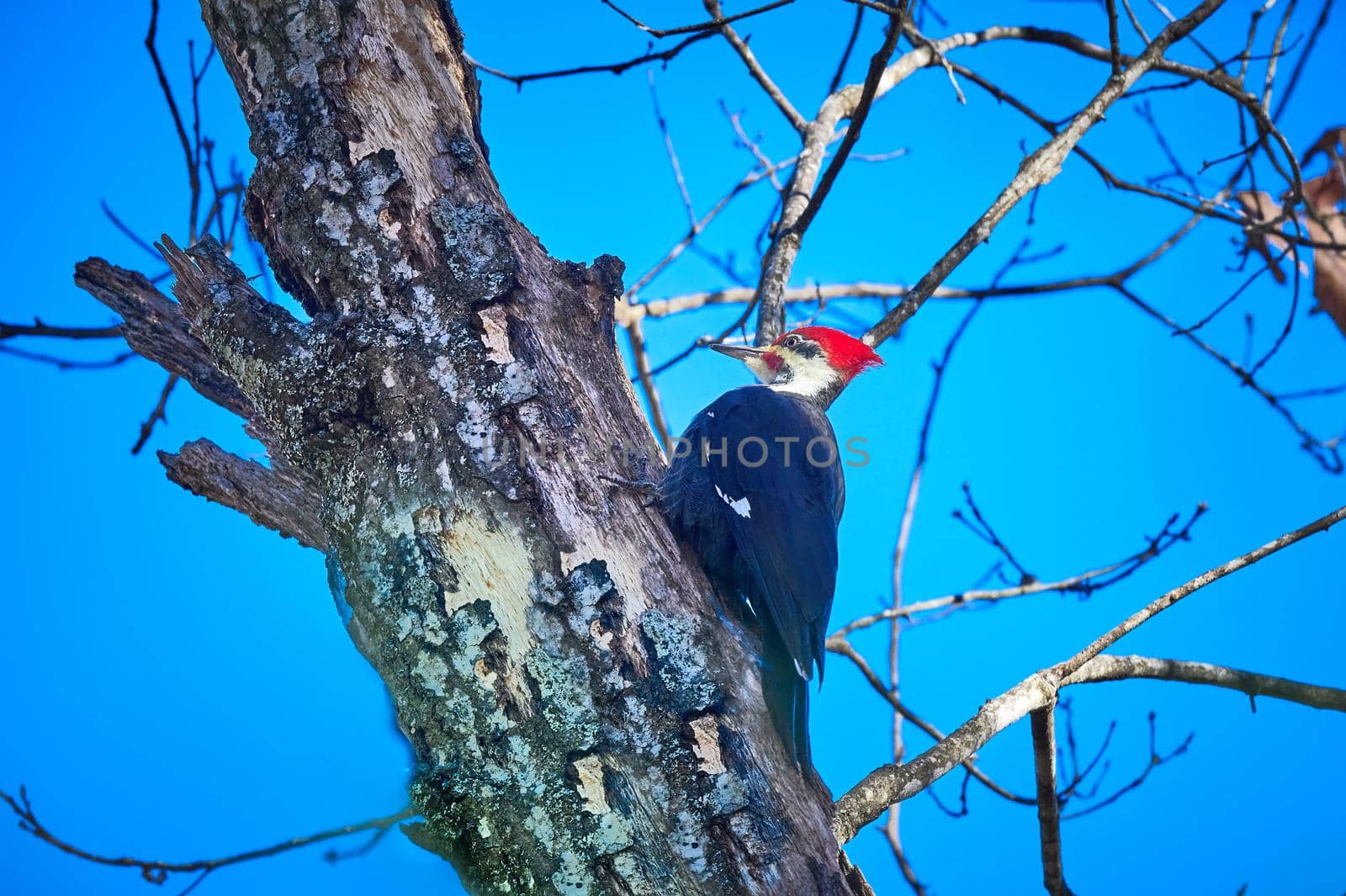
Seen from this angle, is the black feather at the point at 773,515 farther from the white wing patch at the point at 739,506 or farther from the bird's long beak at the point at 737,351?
the bird's long beak at the point at 737,351

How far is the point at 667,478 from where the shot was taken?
171cm

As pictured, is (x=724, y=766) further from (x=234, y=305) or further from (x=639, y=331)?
(x=639, y=331)

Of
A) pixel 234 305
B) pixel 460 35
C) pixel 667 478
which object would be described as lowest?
pixel 667 478

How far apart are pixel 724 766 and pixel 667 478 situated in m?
0.58

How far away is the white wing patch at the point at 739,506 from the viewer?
196 cm

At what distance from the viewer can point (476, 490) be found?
1.40 metres

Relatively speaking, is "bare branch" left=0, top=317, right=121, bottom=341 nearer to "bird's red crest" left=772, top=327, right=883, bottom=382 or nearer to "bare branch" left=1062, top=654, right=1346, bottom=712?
"bird's red crest" left=772, top=327, right=883, bottom=382

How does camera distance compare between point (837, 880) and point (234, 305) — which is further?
point (234, 305)

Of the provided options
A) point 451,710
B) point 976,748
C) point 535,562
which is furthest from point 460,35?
point 976,748

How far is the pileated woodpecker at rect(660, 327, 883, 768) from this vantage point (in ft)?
5.24

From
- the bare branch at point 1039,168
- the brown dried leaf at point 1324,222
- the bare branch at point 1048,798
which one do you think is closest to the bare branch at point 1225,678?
the bare branch at point 1048,798

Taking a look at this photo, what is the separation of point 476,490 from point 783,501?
86 cm

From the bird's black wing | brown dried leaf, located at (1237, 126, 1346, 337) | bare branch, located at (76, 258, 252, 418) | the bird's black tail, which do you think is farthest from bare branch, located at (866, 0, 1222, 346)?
bare branch, located at (76, 258, 252, 418)

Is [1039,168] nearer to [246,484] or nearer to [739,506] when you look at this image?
[739,506]
